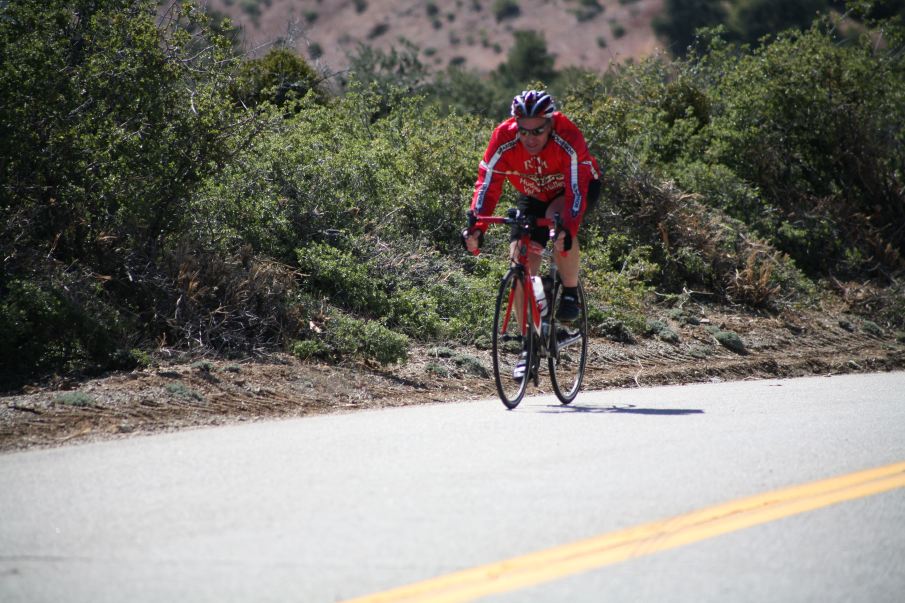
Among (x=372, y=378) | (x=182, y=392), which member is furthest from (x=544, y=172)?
(x=182, y=392)

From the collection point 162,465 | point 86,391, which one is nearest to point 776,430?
point 162,465

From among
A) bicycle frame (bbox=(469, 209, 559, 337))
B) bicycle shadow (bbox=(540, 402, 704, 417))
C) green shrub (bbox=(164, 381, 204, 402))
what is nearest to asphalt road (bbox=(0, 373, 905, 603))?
bicycle shadow (bbox=(540, 402, 704, 417))

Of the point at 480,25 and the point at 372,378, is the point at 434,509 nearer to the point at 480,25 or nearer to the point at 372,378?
the point at 372,378

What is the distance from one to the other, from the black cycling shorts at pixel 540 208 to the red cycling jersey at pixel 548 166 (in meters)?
0.10

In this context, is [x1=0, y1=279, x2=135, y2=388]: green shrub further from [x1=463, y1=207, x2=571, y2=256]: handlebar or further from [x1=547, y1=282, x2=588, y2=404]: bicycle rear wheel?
[x1=547, y1=282, x2=588, y2=404]: bicycle rear wheel

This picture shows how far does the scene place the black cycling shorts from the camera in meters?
8.29

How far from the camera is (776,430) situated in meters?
6.84

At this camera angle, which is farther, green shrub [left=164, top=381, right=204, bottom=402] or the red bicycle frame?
the red bicycle frame

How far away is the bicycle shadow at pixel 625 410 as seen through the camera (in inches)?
300

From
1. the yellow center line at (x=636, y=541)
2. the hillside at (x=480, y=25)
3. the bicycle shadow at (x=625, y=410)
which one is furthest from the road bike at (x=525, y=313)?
the hillside at (x=480, y=25)

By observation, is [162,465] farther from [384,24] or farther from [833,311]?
[384,24]

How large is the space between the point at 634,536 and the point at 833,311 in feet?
43.9

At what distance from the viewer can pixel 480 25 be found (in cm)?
10569

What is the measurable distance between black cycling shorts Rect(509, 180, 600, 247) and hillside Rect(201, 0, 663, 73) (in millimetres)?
89974
